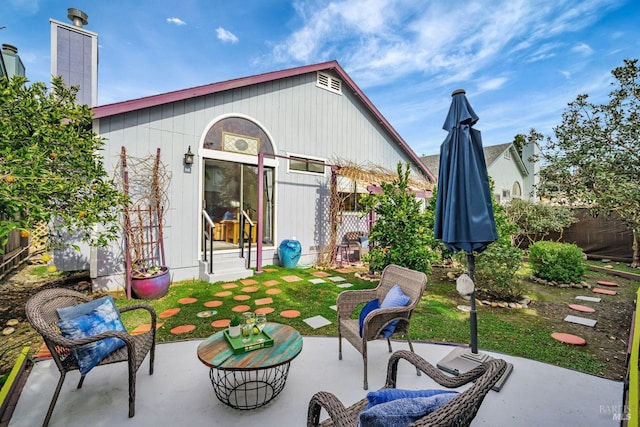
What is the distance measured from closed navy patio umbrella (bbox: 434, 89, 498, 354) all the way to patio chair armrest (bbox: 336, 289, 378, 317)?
3.65 feet

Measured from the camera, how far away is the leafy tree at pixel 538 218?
33.4 ft

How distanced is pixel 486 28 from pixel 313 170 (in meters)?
5.46

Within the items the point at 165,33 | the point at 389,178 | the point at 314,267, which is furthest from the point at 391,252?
the point at 165,33

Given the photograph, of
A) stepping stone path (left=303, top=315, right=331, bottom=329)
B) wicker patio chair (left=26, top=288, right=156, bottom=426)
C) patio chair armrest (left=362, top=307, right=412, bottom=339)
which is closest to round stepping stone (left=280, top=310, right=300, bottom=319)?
stepping stone path (left=303, top=315, right=331, bottom=329)

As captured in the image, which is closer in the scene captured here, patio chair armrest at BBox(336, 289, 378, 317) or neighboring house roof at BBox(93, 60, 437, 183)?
patio chair armrest at BBox(336, 289, 378, 317)

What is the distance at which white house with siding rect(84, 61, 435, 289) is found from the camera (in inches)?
236

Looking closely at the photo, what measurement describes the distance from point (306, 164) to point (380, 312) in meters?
6.47

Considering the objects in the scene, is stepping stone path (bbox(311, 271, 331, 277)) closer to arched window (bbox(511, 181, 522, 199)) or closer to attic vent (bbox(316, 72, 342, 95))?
attic vent (bbox(316, 72, 342, 95))

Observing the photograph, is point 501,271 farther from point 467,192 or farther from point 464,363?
point 467,192

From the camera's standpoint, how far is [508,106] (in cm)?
1137

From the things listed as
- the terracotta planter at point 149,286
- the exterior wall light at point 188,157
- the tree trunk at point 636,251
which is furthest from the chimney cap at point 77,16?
the tree trunk at point 636,251

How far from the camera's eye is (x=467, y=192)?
9.14 ft

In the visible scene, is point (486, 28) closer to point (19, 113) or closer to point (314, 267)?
point (314, 267)

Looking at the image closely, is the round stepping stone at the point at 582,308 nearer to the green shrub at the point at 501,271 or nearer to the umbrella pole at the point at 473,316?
the green shrub at the point at 501,271
